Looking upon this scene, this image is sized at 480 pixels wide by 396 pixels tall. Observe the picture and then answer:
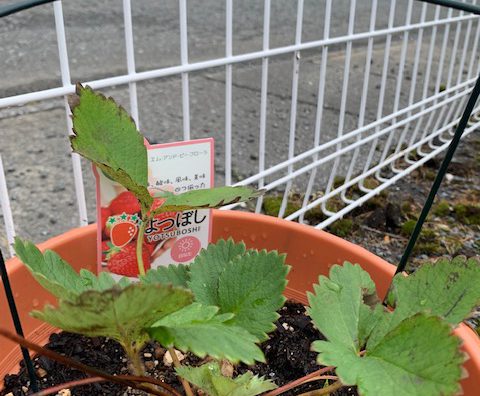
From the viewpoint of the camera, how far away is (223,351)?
297mm

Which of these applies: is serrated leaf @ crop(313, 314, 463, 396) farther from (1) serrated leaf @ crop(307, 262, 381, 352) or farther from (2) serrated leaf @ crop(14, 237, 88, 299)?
(2) serrated leaf @ crop(14, 237, 88, 299)

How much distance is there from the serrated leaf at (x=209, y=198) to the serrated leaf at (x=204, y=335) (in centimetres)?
10

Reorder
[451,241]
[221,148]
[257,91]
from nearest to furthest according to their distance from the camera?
[451,241] → [221,148] → [257,91]

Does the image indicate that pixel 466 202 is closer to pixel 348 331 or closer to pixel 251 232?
pixel 251 232

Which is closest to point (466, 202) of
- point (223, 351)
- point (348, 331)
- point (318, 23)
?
point (348, 331)

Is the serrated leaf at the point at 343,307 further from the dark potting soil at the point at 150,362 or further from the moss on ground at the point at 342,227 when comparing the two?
the moss on ground at the point at 342,227

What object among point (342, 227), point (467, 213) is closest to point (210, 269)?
point (342, 227)

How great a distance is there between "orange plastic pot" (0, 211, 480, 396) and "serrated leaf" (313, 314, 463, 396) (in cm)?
17

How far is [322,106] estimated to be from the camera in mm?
1578

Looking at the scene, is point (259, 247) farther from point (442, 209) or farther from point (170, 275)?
point (442, 209)

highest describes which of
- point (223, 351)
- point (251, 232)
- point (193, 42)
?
point (223, 351)

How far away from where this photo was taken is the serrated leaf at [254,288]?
0.40 meters

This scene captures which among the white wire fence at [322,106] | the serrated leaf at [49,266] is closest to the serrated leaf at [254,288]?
the serrated leaf at [49,266]

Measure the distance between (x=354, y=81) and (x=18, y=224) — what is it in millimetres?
1798
